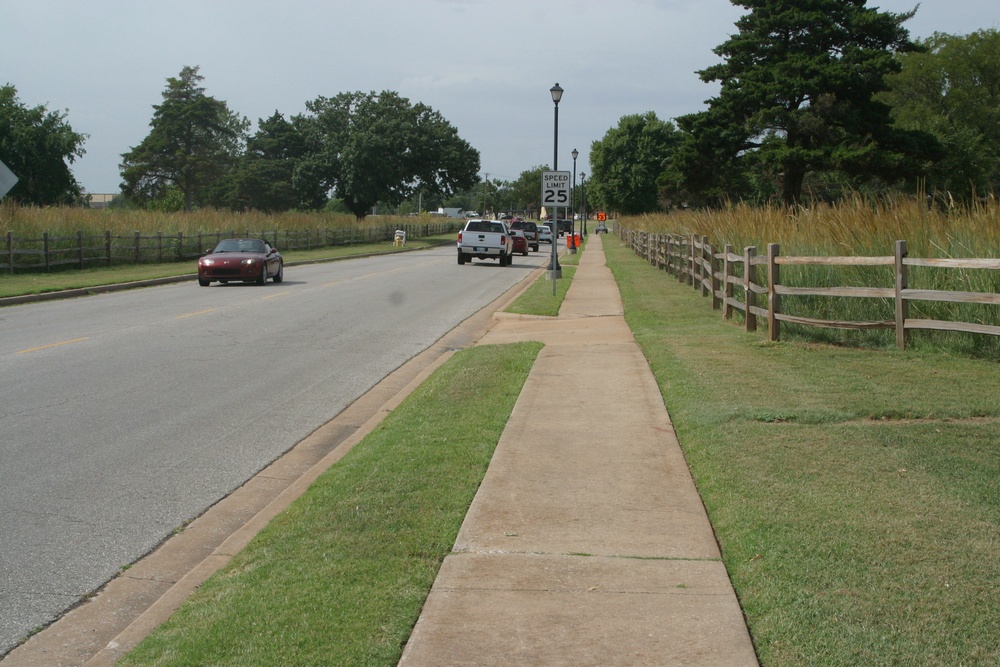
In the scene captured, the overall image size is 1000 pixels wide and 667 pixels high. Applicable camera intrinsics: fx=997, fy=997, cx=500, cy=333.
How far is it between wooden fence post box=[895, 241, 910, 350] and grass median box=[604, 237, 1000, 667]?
0.42 metres

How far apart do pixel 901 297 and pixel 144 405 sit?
342 inches

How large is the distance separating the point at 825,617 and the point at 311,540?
276 centimetres

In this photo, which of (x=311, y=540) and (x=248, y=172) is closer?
(x=311, y=540)

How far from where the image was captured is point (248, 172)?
10381cm

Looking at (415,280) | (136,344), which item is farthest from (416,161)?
(136,344)

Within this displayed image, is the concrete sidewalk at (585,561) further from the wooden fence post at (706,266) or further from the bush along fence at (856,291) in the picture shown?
the wooden fence post at (706,266)

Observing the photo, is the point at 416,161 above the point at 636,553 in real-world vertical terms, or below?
above

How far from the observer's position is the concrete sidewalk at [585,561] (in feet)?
14.0

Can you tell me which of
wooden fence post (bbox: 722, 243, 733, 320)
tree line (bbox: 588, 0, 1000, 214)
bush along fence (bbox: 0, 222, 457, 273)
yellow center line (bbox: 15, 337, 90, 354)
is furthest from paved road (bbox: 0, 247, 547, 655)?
tree line (bbox: 588, 0, 1000, 214)

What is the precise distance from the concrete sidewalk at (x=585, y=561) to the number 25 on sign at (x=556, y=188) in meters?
14.0

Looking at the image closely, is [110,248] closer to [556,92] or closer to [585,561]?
[556,92]

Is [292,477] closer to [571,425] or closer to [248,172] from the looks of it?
[571,425]

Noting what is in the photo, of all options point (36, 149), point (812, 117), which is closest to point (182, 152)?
point (36, 149)

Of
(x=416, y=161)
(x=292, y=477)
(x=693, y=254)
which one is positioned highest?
(x=416, y=161)
